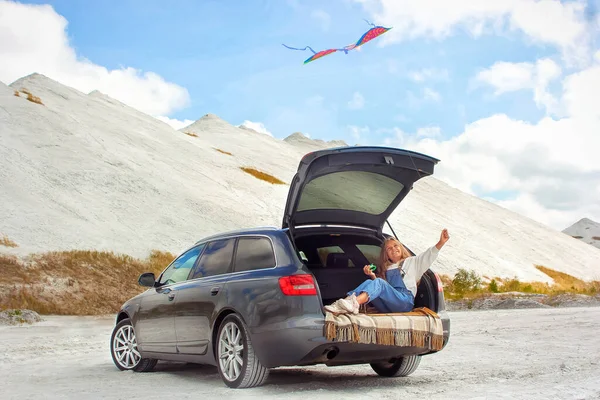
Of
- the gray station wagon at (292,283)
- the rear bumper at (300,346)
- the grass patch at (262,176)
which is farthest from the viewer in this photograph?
the grass patch at (262,176)

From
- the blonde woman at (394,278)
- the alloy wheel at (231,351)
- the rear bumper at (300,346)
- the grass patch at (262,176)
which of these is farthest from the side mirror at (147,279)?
the grass patch at (262,176)

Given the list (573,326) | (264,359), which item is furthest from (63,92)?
(264,359)

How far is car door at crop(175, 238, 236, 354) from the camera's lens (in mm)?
7492

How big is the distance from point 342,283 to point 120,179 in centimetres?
2917

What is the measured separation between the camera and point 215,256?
795 cm

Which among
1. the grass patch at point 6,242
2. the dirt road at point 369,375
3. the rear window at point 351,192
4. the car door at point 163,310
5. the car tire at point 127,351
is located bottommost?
the dirt road at point 369,375

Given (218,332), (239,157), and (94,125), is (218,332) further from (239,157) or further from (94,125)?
(239,157)

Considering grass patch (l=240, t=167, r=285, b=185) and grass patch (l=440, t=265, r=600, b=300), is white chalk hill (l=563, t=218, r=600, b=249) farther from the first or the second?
grass patch (l=240, t=167, r=285, b=185)

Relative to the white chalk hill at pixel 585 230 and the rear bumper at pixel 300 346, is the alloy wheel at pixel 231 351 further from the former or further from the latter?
the white chalk hill at pixel 585 230

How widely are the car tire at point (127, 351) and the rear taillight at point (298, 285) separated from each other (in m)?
3.25

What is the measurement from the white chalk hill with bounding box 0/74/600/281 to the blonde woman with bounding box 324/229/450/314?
21.0 m

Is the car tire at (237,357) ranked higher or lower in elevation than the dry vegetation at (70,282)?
lower

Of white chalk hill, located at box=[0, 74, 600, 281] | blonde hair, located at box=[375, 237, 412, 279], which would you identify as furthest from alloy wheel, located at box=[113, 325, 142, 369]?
white chalk hill, located at box=[0, 74, 600, 281]

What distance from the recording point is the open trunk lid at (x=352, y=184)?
7.14 metres
